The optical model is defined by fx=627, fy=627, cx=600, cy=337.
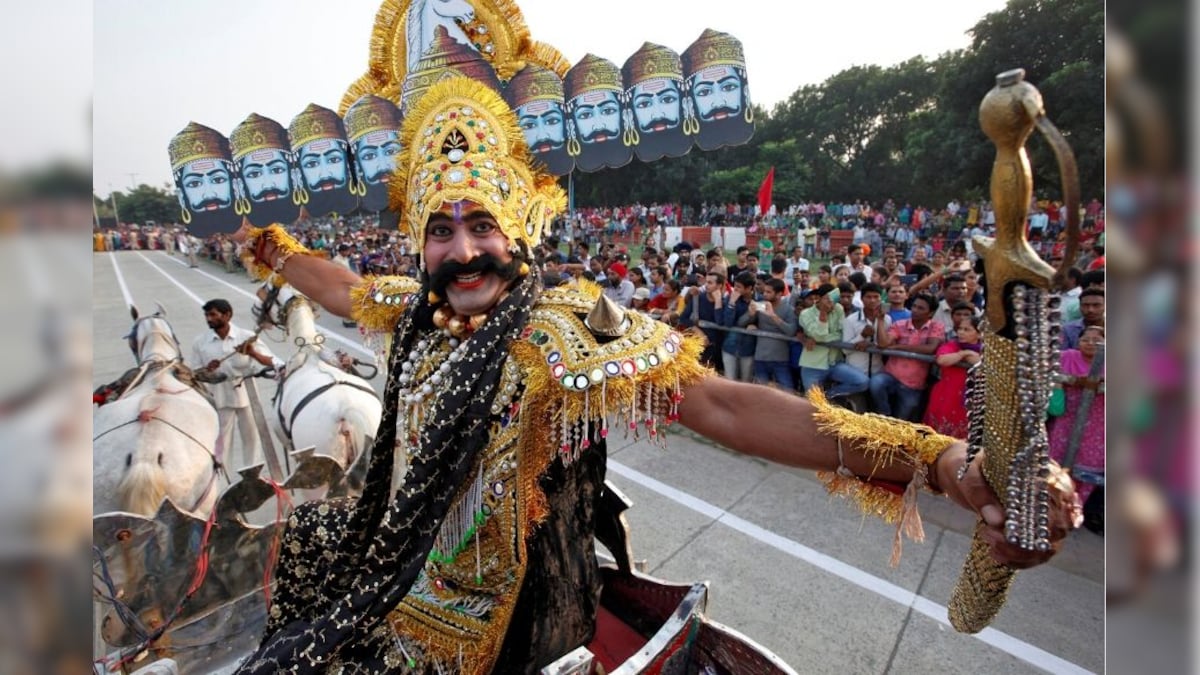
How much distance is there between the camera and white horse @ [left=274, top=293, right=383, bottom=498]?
179 inches

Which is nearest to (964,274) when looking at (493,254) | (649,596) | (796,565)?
(796,565)

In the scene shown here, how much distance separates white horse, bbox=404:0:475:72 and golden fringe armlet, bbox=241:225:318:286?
1.13m

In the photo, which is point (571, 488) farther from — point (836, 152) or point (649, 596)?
point (836, 152)

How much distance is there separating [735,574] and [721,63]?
337cm

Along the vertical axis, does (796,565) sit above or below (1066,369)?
below

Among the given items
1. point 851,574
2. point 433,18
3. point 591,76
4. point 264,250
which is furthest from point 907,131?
point 264,250

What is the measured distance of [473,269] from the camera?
6.48 ft

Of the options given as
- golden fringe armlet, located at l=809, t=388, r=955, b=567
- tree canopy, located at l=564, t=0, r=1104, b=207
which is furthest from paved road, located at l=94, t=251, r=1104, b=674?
tree canopy, located at l=564, t=0, r=1104, b=207

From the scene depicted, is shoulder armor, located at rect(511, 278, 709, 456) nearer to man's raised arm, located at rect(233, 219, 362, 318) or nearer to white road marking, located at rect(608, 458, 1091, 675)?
man's raised arm, located at rect(233, 219, 362, 318)

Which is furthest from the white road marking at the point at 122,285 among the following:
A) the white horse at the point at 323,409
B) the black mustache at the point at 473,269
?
the black mustache at the point at 473,269

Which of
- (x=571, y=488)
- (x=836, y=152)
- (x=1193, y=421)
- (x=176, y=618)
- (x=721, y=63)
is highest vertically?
(x=836, y=152)

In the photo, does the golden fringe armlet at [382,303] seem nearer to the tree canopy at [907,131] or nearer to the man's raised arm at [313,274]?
the man's raised arm at [313,274]

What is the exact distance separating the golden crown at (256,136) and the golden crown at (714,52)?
247 cm

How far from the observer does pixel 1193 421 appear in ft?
1.25
